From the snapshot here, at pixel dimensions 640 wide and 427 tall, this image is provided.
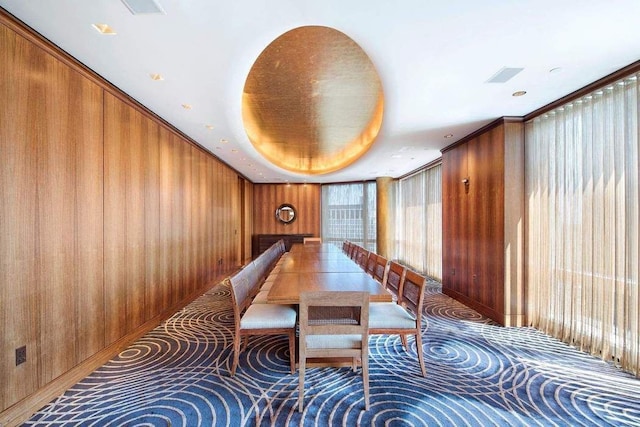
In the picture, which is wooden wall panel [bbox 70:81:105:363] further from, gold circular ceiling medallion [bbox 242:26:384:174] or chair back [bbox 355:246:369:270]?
chair back [bbox 355:246:369:270]

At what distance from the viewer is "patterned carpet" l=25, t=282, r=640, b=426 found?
2.03 meters

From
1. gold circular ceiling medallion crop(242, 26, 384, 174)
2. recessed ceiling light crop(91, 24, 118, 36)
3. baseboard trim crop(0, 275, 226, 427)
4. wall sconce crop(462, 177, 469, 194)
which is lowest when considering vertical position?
baseboard trim crop(0, 275, 226, 427)

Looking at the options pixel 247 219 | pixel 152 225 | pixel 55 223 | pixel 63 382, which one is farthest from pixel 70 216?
pixel 247 219

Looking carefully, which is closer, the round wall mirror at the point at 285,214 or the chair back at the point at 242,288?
the chair back at the point at 242,288

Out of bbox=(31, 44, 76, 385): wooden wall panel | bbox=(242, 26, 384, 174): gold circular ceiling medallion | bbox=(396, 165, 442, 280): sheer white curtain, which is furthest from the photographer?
bbox=(396, 165, 442, 280): sheer white curtain

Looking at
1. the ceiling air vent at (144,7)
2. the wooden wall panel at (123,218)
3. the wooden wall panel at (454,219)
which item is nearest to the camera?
the ceiling air vent at (144,7)

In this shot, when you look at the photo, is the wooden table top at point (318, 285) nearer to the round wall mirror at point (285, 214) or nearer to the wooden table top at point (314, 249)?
the wooden table top at point (314, 249)

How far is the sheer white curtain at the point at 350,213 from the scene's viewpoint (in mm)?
9641

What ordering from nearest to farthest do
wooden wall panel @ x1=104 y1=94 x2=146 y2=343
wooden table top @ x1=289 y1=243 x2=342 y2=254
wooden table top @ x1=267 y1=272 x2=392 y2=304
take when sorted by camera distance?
1. wooden table top @ x1=267 y1=272 x2=392 y2=304
2. wooden wall panel @ x1=104 y1=94 x2=146 y2=343
3. wooden table top @ x1=289 y1=243 x2=342 y2=254

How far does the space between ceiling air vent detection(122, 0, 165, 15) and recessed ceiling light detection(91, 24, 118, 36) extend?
34 centimetres

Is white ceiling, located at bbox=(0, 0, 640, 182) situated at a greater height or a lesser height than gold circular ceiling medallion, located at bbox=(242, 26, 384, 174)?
lesser

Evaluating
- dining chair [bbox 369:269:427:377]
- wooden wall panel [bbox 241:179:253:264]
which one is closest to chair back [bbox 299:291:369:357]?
dining chair [bbox 369:269:427:377]

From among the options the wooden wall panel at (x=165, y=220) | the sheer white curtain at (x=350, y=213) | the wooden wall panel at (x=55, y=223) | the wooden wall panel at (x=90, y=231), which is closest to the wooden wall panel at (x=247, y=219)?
the sheer white curtain at (x=350, y=213)

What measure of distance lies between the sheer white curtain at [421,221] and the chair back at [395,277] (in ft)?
12.2
